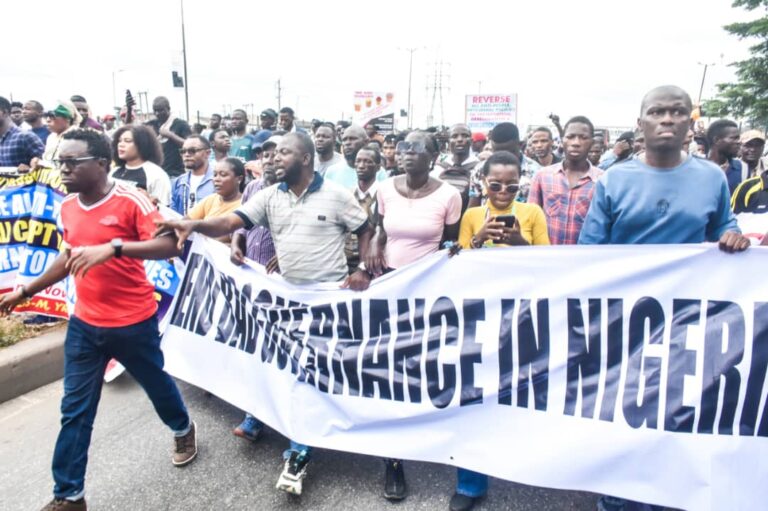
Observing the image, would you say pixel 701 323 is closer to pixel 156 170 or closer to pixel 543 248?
pixel 543 248

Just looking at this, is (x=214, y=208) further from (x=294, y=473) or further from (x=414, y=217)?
(x=294, y=473)

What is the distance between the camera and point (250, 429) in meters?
3.28

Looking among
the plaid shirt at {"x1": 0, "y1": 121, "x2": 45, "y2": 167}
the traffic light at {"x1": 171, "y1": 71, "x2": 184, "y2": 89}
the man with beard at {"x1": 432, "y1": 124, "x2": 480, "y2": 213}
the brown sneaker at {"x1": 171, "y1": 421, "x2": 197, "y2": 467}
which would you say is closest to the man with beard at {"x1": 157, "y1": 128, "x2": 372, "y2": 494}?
the brown sneaker at {"x1": 171, "y1": 421, "x2": 197, "y2": 467}

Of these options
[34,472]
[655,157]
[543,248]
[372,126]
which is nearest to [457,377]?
[543,248]

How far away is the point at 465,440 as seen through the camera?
2684 mm

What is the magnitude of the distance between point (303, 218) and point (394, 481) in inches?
60.5

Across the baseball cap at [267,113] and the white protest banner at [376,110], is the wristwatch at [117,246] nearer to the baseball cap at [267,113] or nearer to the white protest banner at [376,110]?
the baseball cap at [267,113]

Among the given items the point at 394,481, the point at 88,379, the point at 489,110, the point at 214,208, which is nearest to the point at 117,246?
the point at 88,379

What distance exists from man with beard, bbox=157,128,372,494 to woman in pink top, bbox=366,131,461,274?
0.17 m

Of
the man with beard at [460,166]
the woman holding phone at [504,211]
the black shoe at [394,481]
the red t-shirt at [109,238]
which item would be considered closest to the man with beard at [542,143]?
the man with beard at [460,166]

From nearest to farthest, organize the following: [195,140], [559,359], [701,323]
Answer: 1. [701,323]
2. [559,359]
3. [195,140]

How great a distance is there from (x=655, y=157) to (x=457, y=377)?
144 cm

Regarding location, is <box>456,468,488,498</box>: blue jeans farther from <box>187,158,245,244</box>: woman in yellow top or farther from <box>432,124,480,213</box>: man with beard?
<box>187,158,245,244</box>: woman in yellow top

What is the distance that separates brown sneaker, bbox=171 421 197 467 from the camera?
307 centimetres
